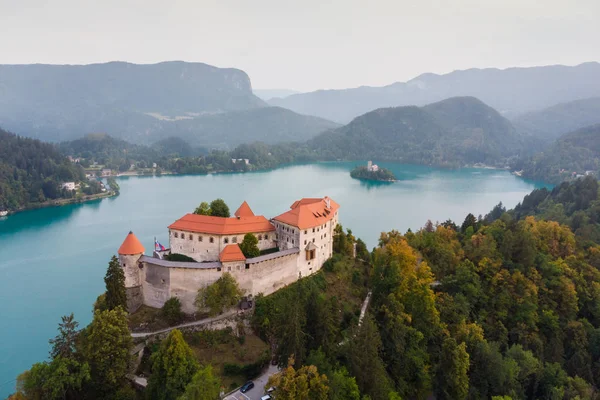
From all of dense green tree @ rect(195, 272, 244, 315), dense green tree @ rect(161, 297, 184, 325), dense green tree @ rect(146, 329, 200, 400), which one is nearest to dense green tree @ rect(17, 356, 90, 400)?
dense green tree @ rect(146, 329, 200, 400)

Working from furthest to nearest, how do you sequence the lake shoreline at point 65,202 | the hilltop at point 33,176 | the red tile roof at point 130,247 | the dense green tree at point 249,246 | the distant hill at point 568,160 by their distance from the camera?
the distant hill at point 568,160, the hilltop at point 33,176, the lake shoreline at point 65,202, the dense green tree at point 249,246, the red tile roof at point 130,247

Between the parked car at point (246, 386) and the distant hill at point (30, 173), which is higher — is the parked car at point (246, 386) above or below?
below

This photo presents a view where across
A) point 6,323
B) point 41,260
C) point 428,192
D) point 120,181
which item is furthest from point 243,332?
point 120,181

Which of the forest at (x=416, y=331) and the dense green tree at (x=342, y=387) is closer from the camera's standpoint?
the dense green tree at (x=342, y=387)

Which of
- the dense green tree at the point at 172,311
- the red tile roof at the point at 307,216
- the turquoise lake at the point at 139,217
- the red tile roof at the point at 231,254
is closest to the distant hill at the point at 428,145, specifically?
the turquoise lake at the point at 139,217

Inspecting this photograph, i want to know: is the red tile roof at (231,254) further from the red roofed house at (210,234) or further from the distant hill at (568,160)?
the distant hill at (568,160)

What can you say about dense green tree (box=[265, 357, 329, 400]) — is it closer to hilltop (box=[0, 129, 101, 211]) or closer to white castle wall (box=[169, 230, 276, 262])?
white castle wall (box=[169, 230, 276, 262])

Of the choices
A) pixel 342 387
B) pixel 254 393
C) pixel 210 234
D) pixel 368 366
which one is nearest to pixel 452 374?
pixel 368 366

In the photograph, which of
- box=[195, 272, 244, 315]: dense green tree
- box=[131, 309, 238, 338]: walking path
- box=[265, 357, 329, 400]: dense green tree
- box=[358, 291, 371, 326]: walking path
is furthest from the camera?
box=[358, 291, 371, 326]: walking path
